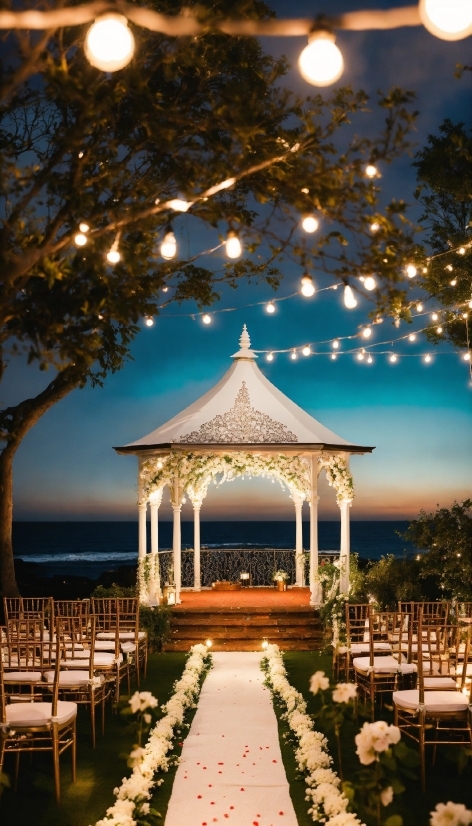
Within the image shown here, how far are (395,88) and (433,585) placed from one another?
396 inches

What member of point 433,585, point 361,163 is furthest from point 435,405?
point 361,163

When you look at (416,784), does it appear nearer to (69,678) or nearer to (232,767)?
(232,767)

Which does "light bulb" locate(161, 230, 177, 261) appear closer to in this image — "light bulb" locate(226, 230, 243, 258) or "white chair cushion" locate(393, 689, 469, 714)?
"light bulb" locate(226, 230, 243, 258)

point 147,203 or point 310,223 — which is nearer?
point 310,223

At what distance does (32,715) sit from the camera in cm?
578

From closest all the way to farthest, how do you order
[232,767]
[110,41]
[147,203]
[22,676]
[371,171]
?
[110,41] < [371,171] < [147,203] < [232,767] < [22,676]

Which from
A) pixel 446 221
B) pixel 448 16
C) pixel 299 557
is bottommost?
pixel 299 557

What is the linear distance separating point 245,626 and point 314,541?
1.92 meters

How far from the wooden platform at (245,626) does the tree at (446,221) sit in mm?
5207

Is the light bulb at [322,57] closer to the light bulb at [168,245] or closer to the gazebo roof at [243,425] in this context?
the light bulb at [168,245]

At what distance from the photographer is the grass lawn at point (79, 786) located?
5312 millimetres

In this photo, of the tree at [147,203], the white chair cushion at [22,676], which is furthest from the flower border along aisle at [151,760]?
the tree at [147,203]

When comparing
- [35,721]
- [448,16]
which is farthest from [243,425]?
[448,16]

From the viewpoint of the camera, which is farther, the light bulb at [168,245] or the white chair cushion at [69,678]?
the white chair cushion at [69,678]
